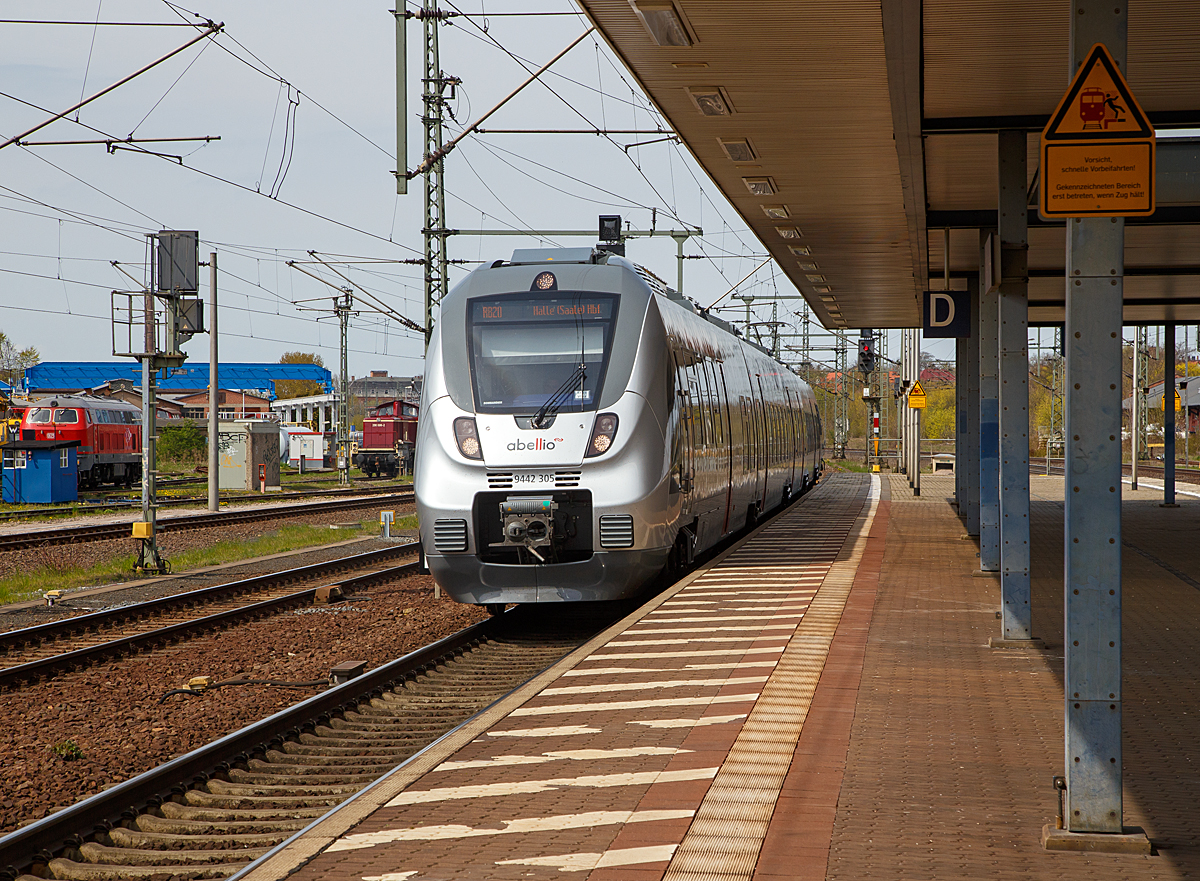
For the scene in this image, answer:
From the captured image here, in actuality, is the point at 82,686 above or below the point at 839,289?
below

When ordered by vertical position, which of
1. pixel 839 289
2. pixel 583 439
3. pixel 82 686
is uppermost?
pixel 839 289

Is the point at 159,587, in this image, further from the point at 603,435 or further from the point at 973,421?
the point at 973,421

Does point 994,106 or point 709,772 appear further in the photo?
point 994,106

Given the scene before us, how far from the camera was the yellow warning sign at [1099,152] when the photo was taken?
4777 millimetres

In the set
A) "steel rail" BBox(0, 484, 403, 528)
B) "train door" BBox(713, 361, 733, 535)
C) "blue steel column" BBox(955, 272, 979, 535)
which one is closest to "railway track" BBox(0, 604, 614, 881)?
"train door" BBox(713, 361, 733, 535)

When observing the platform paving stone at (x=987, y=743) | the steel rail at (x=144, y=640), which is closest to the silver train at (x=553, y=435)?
the platform paving stone at (x=987, y=743)

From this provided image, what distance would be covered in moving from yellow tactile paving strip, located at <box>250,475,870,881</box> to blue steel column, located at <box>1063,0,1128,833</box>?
1.32 m

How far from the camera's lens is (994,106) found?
9656 millimetres

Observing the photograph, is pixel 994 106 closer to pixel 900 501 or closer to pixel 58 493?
pixel 900 501

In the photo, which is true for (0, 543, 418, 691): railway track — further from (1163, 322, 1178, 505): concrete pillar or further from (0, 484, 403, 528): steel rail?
(1163, 322, 1178, 505): concrete pillar

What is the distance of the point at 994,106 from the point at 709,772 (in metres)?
6.32

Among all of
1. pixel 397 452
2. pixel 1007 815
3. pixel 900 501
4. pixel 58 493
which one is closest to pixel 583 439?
pixel 1007 815

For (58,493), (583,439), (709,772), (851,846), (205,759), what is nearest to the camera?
(851,846)

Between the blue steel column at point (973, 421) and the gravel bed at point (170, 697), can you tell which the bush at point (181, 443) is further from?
the gravel bed at point (170, 697)
